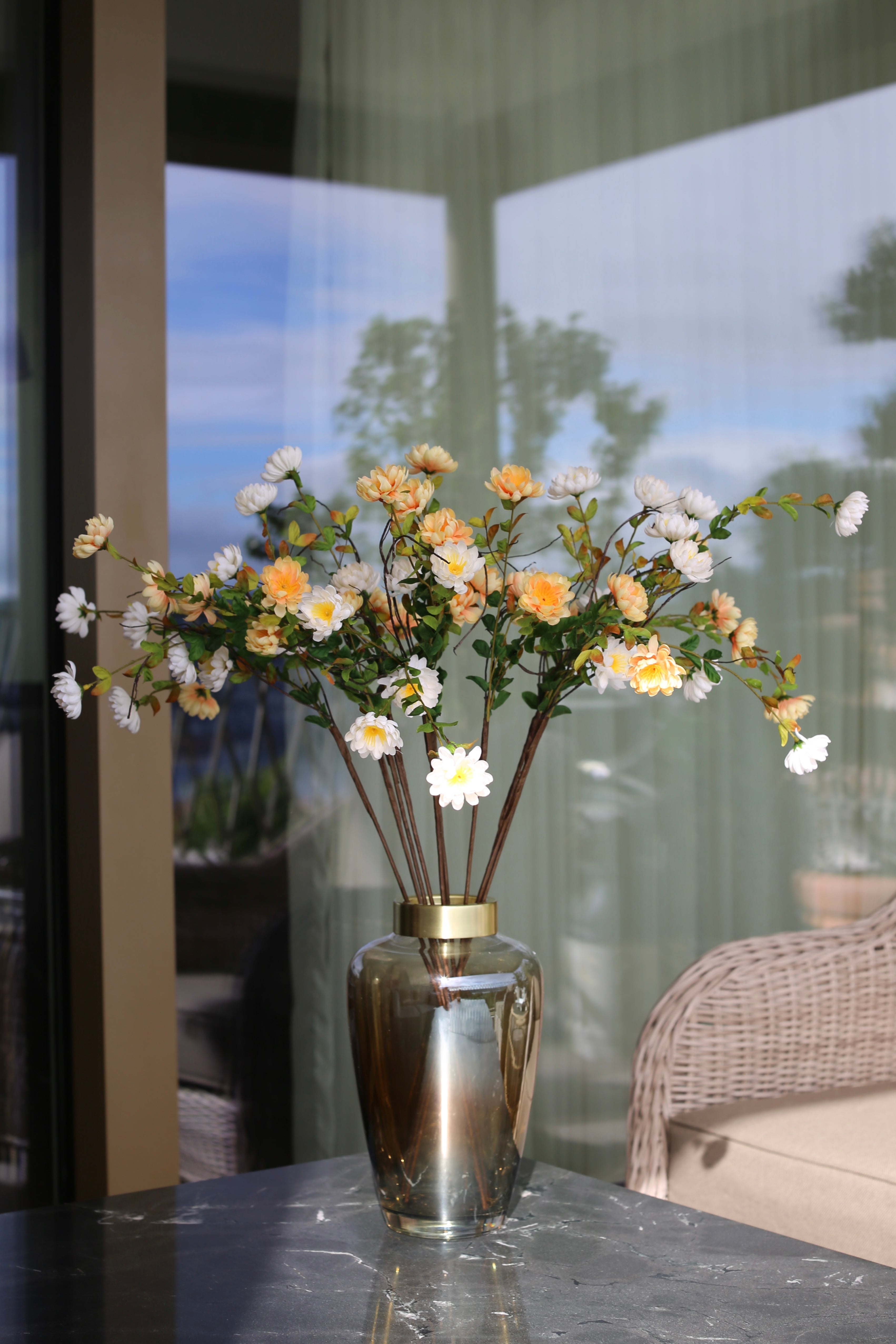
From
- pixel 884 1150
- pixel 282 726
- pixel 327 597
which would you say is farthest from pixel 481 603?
pixel 282 726

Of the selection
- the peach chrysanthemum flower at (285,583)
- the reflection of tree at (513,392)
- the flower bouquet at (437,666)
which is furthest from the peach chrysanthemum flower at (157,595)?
the reflection of tree at (513,392)

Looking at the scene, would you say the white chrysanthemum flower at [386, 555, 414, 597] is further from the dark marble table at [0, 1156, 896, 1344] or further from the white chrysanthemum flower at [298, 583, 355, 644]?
the dark marble table at [0, 1156, 896, 1344]

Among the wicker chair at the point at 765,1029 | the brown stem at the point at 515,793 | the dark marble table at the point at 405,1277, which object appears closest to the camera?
the dark marble table at the point at 405,1277

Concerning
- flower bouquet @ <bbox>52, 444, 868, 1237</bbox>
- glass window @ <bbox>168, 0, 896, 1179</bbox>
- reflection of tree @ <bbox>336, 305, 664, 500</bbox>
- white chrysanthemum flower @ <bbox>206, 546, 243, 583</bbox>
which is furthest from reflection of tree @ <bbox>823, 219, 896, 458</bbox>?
white chrysanthemum flower @ <bbox>206, 546, 243, 583</bbox>

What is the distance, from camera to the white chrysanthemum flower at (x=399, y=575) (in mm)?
1091

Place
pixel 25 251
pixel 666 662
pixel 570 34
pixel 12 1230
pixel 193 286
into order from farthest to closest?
pixel 570 34, pixel 193 286, pixel 25 251, pixel 12 1230, pixel 666 662

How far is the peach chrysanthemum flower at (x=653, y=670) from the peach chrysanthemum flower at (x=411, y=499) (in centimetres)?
20

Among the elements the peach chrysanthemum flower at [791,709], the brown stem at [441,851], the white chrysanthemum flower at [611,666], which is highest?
the white chrysanthemum flower at [611,666]

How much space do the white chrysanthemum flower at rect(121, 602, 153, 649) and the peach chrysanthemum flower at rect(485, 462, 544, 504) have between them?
0.30 meters

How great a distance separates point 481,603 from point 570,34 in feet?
5.67

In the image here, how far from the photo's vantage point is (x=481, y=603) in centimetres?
107

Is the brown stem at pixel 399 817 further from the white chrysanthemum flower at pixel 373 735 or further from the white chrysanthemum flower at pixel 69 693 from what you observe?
the white chrysanthemum flower at pixel 69 693

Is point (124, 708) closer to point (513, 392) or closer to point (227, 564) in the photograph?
point (227, 564)

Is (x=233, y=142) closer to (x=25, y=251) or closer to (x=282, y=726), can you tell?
(x=25, y=251)
